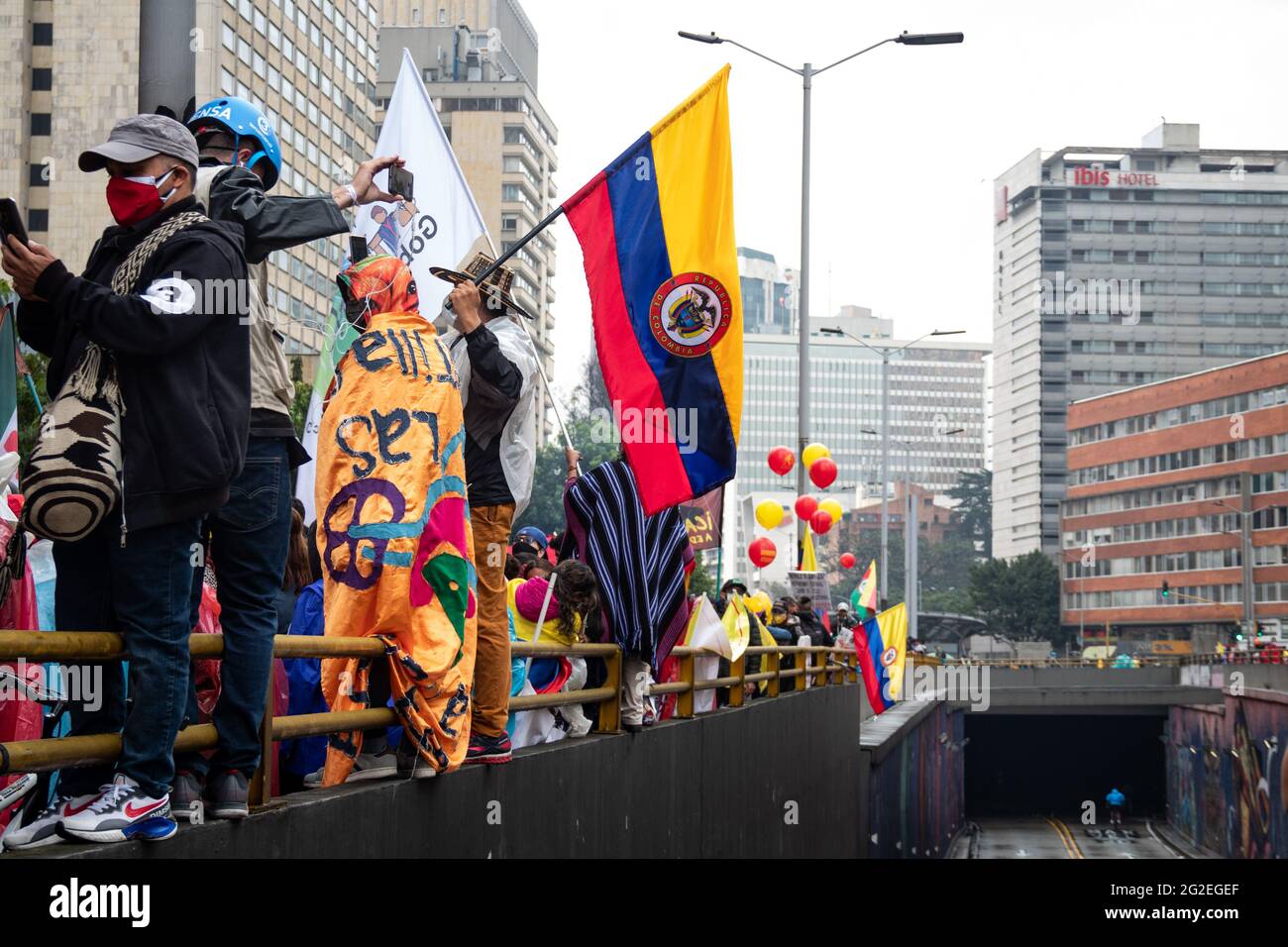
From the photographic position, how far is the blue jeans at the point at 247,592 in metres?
4.80

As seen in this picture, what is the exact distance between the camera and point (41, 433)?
4258 mm

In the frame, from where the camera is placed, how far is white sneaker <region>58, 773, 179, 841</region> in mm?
4117

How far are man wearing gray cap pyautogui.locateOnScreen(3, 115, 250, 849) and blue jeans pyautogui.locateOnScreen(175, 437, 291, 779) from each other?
0.85 ft

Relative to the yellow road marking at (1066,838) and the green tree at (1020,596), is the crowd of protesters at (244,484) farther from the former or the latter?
the green tree at (1020,596)

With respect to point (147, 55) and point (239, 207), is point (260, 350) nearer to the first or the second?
point (239, 207)

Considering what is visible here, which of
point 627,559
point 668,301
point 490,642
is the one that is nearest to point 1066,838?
point 627,559

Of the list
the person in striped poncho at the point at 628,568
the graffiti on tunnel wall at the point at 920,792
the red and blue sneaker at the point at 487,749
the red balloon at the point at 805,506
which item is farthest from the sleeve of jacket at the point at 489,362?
the red balloon at the point at 805,506

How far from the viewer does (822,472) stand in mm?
29844

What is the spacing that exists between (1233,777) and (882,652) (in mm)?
20457

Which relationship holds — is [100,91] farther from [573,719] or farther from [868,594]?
[573,719]

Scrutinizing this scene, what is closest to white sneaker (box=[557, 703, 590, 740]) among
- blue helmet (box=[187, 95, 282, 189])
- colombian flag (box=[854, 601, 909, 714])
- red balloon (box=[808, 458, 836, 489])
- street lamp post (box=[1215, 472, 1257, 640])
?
Result: blue helmet (box=[187, 95, 282, 189])

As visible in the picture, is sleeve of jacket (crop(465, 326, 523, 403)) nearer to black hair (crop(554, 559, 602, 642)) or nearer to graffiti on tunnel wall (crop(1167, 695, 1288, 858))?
black hair (crop(554, 559, 602, 642))

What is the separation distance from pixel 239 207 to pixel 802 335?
78.0ft
